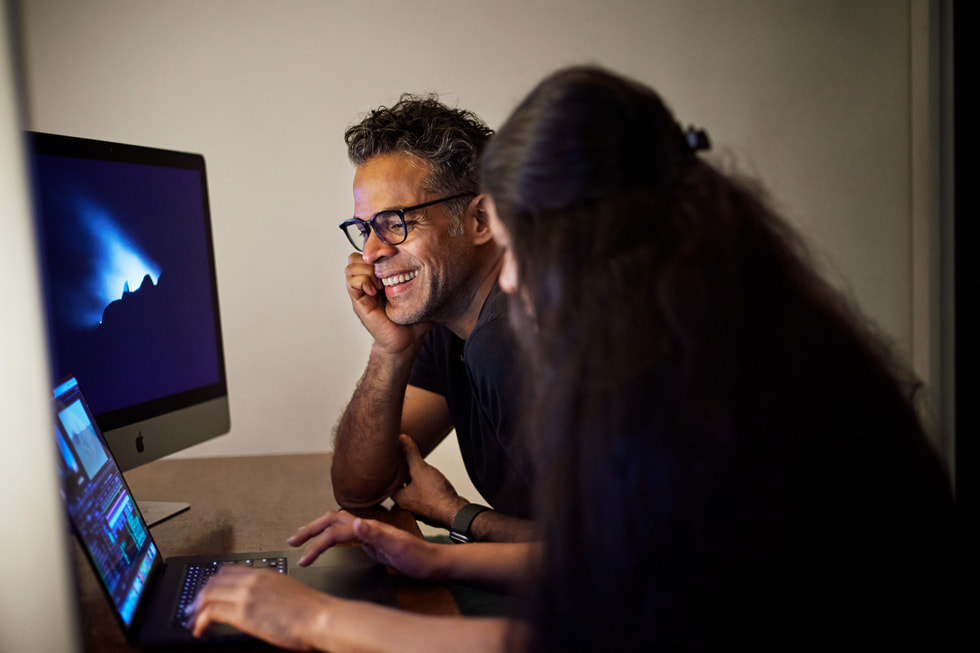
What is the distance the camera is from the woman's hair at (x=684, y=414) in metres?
0.66

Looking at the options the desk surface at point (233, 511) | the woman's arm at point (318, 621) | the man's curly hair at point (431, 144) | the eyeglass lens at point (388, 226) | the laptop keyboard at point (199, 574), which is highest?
the man's curly hair at point (431, 144)

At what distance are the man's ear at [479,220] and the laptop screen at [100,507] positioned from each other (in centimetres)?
82

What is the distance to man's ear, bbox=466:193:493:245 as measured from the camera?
1645 millimetres

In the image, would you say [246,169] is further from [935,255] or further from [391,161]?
[935,255]

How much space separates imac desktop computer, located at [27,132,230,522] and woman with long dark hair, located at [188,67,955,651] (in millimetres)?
759

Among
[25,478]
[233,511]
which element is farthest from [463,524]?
[25,478]

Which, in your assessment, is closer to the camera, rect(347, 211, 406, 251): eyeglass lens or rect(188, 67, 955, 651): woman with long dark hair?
rect(188, 67, 955, 651): woman with long dark hair

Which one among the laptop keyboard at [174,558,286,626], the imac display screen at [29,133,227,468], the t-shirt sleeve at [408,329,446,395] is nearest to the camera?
the laptop keyboard at [174,558,286,626]

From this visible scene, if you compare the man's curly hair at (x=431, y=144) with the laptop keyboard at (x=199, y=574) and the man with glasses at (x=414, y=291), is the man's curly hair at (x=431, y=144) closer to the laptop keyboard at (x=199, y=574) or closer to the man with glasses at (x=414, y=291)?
the man with glasses at (x=414, y=291)

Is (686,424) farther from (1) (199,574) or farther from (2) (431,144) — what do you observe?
(2) (431,144)

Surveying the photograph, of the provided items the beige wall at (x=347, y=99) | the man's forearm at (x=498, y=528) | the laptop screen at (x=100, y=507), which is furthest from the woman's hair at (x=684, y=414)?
the beige wall at (x=347, y=99)

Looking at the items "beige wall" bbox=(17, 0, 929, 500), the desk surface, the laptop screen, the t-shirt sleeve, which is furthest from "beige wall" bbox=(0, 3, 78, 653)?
→ "beige wall" bbox=(17, 0, 929, 500)

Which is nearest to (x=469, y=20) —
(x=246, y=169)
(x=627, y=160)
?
(x=246, y=169)

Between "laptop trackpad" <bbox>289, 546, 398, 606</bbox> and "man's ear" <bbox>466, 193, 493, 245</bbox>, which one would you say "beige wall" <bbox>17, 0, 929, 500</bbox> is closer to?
"man's ear" <bbox>466, 193, 493, 245</bbox>
